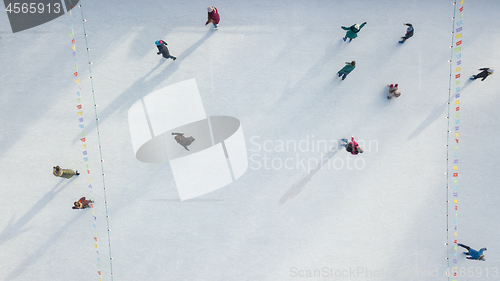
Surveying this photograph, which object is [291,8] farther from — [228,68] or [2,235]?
[2,235]

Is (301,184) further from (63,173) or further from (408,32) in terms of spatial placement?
(63,173)

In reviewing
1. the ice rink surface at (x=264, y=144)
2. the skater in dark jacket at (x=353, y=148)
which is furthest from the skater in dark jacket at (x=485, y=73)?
the skater in dark jacket at (x=353, y=148)

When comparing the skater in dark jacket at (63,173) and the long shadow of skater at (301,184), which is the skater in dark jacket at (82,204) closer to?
the skater in dark jacket at (63,173)

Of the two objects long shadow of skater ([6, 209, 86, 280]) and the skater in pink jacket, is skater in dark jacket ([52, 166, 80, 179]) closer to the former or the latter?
long shadow of skater ([6, 209, 86, 280])

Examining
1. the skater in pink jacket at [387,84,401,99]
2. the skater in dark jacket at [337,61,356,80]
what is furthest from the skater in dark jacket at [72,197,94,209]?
the skater in pink jacket at [387,84,401,99]

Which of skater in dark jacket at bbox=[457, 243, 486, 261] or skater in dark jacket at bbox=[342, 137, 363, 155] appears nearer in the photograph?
skater in dark jacket at bbox=[342, 137, 363, 155]

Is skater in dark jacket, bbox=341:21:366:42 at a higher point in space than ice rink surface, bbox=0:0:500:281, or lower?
higher

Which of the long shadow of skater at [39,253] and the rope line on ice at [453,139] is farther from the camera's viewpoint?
the rope line on ice at [453,139]

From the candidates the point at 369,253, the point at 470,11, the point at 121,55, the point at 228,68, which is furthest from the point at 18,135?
the point at 470,11
